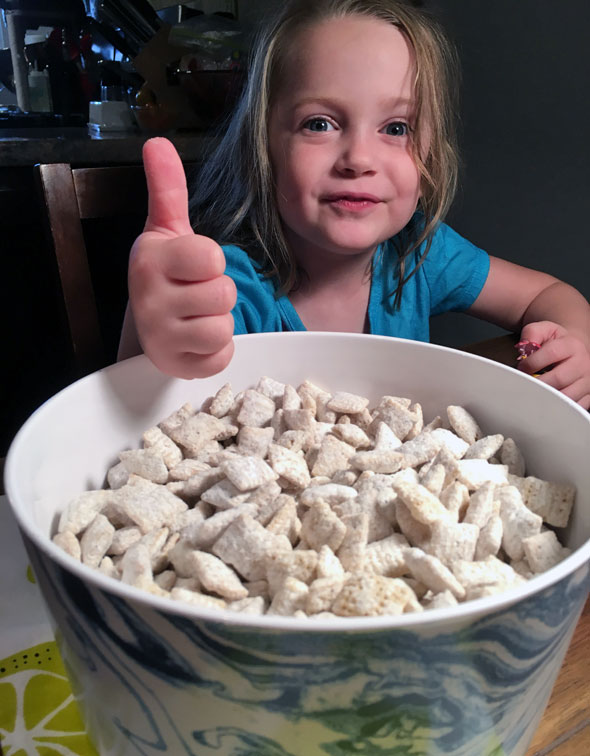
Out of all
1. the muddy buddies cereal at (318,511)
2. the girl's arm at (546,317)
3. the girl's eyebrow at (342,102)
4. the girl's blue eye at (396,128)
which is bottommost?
the girl's arm at (546,317)

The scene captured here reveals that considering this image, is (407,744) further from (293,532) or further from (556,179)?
(556,179)

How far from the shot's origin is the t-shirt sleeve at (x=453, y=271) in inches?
45.4

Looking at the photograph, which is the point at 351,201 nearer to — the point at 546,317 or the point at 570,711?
the point at 546,317

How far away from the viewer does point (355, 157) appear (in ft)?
2.88

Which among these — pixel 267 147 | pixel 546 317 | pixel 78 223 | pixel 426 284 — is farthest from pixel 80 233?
pixel 546 317

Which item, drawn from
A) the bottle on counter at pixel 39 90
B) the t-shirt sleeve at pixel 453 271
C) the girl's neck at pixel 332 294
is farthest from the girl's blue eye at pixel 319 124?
the bottle on counter at pixel 39 90

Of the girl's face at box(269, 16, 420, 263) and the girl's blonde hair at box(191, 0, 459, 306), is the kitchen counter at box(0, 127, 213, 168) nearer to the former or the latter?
the girl's blonde hair at box(191, 0, 459, 306)

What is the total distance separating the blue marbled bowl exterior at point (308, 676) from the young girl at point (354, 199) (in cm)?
46

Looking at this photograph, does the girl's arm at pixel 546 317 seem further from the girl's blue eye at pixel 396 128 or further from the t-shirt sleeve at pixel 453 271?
the girl's blue eye at pixel 396 128

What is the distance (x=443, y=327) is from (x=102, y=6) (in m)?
1.50

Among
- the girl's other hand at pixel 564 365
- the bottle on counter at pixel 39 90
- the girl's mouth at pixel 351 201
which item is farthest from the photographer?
the bottle on counter at pixel 39 90

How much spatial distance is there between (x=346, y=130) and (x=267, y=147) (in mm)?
137

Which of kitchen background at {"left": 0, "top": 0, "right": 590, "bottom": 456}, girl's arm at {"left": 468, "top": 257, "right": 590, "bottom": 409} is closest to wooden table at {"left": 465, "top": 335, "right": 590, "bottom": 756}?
girl's arm at {"left": 468, "top": 257, "right": 590, "bottom": 409}

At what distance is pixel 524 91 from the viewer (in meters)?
1.55
